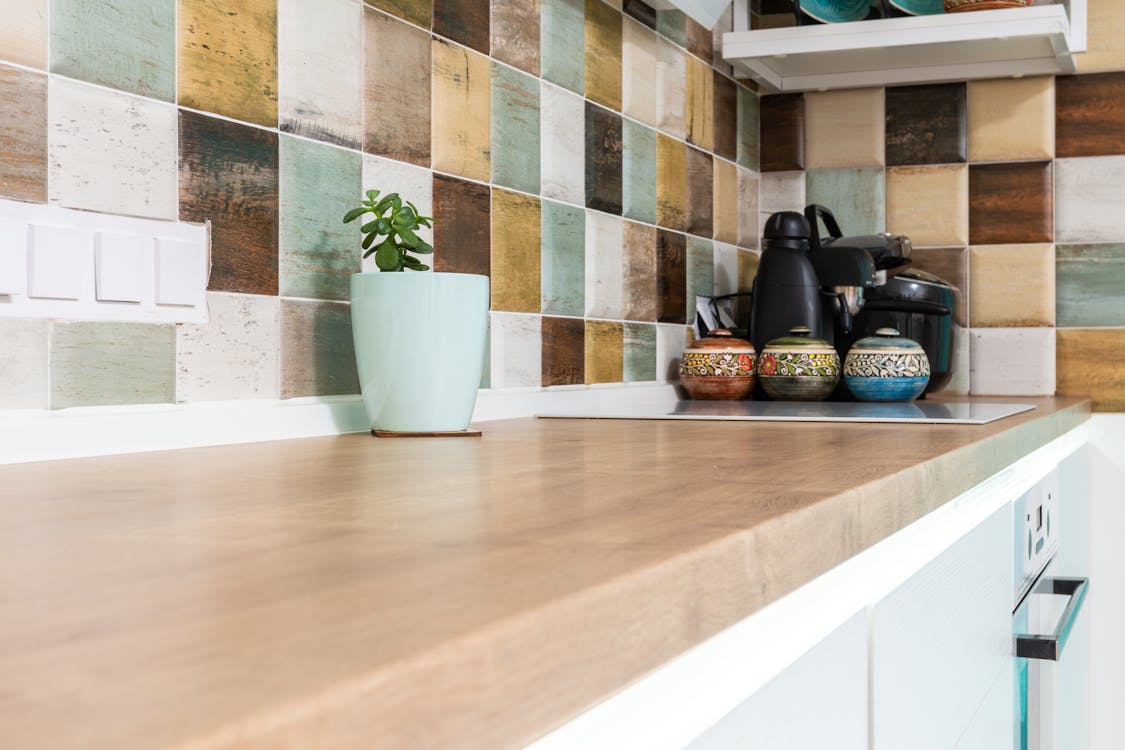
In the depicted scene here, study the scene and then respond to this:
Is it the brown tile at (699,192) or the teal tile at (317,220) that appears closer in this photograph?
the teal tile at (317,220)

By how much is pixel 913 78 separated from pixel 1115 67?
Answer: 361 millimetres

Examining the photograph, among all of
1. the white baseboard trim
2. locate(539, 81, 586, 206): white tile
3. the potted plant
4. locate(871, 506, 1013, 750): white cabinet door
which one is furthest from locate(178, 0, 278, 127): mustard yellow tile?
locate(871, 506, 1013, 750): white cabinet door

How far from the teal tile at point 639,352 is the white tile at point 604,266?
0.15ft

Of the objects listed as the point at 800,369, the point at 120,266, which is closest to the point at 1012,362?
the point at 800,369

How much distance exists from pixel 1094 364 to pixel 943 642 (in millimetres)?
1581

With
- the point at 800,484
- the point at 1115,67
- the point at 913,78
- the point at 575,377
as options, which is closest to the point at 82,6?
the point at 800,484

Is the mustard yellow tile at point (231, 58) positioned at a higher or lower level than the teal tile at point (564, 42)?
lower

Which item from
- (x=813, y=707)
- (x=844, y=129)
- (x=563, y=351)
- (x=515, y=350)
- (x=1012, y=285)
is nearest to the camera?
(x=813, y=707)

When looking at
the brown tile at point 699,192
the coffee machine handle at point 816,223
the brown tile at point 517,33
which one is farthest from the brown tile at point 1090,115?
the brown tile at point 517,33

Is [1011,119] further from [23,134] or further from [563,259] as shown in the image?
[23,134]

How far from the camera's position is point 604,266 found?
5.79ft

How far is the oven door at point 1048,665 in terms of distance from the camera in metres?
1.13

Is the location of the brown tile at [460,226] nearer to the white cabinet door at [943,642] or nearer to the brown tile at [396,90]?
the brown tile at [396,90]

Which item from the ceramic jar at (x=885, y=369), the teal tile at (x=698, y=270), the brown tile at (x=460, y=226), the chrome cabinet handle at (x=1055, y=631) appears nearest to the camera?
the chrome cabinet handle at (x=1055, y=631)
